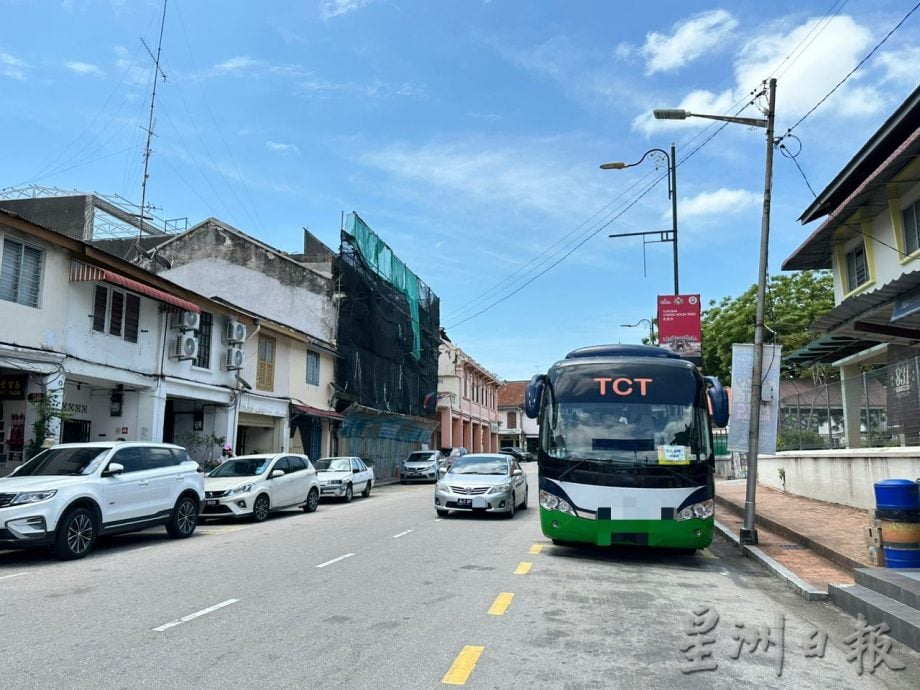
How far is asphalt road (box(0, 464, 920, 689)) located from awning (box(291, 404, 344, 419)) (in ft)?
54.7

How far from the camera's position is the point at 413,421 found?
139ft

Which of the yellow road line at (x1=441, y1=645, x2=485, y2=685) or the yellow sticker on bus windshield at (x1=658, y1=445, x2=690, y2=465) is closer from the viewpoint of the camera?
the yellow road line at (x1=441, y1=645, x2=485, y2=685)

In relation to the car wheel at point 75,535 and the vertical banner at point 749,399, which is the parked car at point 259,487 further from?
the vertical banner at point 749,399

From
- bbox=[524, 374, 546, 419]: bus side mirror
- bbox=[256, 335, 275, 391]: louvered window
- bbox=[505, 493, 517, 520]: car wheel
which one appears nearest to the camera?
bbox=[524, 374, 546, 419]: bus side mirror

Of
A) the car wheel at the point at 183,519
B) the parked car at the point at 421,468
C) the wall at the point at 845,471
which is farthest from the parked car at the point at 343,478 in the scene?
the wall at the point at 845,471

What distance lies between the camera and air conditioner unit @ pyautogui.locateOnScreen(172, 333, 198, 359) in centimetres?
2091

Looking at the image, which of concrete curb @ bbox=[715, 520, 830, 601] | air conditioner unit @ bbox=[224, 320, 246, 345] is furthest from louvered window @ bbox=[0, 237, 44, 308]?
concrete curb @ bbox=[715, 520, 830, 601]

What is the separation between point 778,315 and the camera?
3588 centimetres

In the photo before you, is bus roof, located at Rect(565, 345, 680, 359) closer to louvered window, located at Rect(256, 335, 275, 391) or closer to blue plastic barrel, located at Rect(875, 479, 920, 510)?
blue plastic barrel, located at Rect(875, 479, 920, 510)

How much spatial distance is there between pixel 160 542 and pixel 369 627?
7.84 meters

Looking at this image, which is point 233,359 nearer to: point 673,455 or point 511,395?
point 673,455

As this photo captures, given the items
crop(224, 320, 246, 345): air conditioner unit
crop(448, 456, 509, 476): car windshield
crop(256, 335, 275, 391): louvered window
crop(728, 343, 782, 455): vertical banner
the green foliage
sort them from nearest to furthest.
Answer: crop(728, 343, 782, 455): vertical banner, crop(448, 456, 509, 476): car windshield, the green foliage, crop(224, 320, 246, 345): air conditioner unit, crop(256, 335, 275, 391): louvered window

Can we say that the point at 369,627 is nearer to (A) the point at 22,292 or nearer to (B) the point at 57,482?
(B) the point at 57,482

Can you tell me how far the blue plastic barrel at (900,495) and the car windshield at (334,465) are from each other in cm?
1725
